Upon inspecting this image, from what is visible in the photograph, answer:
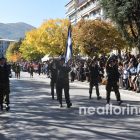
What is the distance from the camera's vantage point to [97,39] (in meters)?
51.2

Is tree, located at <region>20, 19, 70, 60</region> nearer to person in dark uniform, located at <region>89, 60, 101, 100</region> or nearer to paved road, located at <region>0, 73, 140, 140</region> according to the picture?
person in dark uniform, located at <region>89, 60, 101, 100</region>

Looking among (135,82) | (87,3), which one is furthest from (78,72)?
(87,3)

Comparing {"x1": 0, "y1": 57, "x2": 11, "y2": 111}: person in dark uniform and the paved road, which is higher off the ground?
{"x1": 0, "y1": 57, "x2": 11, "y2": 111}: person in dark uniform

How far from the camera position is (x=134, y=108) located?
1525cm

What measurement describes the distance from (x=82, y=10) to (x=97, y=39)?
5417cm

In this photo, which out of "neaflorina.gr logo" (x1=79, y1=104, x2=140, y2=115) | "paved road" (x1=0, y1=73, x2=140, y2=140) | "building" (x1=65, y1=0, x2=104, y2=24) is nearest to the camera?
"paved road" (x1=0, y1=73, x2=140, y2=140)

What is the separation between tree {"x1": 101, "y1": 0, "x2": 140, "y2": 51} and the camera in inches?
1158

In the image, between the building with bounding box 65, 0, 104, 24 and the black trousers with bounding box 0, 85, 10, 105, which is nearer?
the black trousers with bounding box 0, 85, 10, 105

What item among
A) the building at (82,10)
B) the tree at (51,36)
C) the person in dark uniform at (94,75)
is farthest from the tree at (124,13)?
the building at (82,10)

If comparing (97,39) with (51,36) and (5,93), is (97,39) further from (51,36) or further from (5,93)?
(5,93)

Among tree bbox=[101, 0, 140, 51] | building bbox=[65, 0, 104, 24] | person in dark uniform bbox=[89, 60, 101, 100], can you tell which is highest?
building bbox=[65, 0, 104, 24]

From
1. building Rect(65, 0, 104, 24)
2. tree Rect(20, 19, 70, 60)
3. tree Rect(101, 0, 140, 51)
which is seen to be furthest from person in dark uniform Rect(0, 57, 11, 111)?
building Rect(65, 0, 104, 24)

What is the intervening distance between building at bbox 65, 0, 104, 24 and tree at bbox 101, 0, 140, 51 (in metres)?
49.3

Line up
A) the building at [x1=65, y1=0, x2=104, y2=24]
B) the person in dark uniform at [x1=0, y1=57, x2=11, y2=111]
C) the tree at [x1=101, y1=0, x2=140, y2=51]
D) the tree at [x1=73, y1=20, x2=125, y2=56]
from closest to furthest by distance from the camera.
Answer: the person in dark uniform at [x1=0, y1=57, x2=11, y2=111] < the tree at [x1=101, y1=0, x2=140, y2=51] < the tree at [x1=73, y1=20, x2=125, y2=56] < the building at [x1=65, y1=0, x2=104, y2=24]
